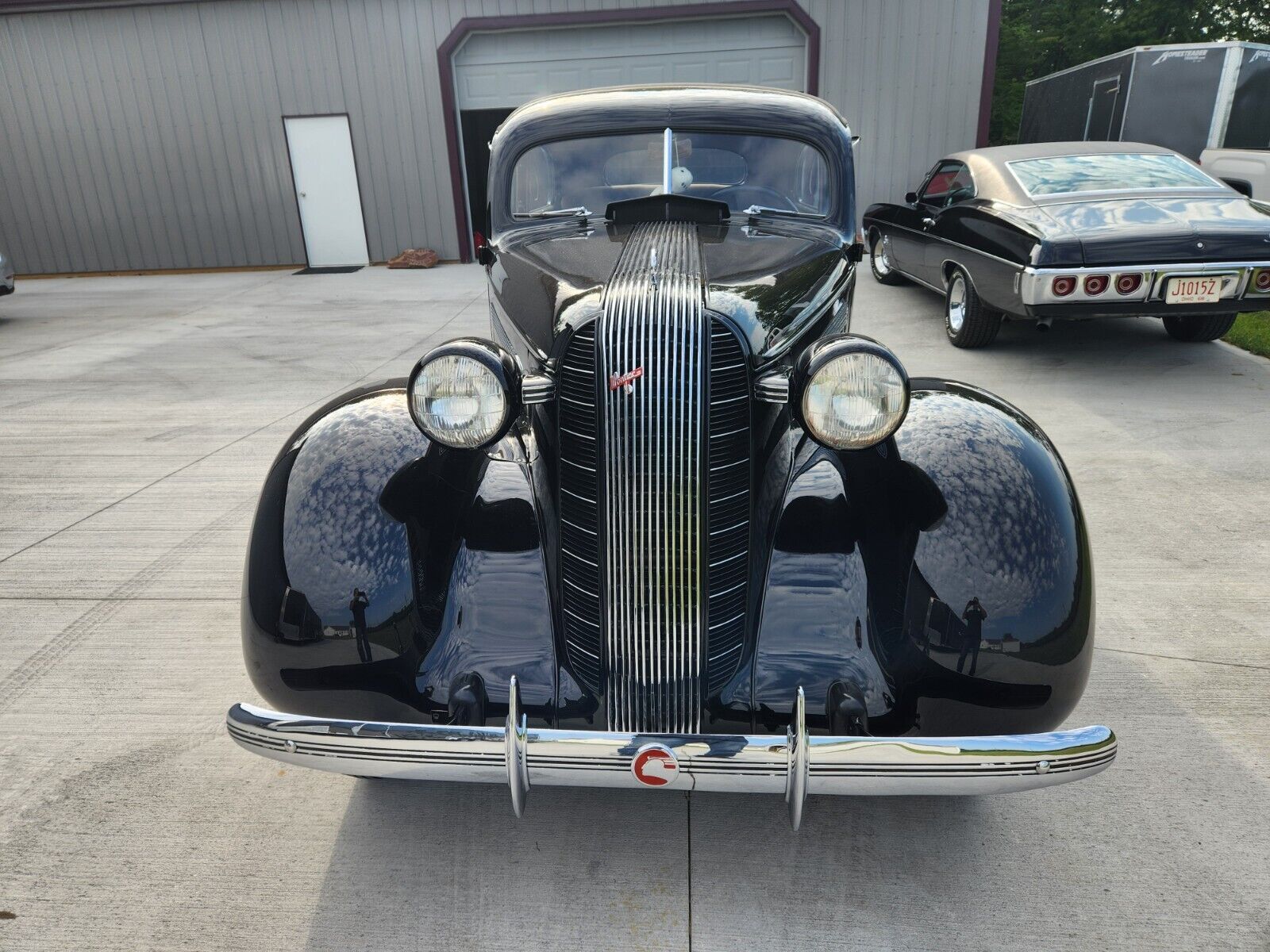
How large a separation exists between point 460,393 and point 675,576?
2.09ft

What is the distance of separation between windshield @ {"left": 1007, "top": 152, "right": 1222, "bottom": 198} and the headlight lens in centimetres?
567

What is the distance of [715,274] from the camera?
235 centimetres

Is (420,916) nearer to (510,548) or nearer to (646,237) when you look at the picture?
(510,548)

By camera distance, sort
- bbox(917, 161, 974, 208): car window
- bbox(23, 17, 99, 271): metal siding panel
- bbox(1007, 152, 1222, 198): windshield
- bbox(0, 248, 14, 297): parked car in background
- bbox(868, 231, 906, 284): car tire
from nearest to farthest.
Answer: bbox(1007, 152, 1222, 198): windshield → bbox(917, 161, 974, 208): car window → bbox(868, 231, 906, 284): car tire → bbox(0, 248, 14, 297): parked car in background → bbox(23, 17, 99, 271): metal siding panel

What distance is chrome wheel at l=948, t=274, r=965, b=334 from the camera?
687 centimetres

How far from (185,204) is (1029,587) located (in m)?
14.4

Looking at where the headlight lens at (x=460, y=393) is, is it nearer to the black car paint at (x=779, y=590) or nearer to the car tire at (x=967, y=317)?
the black car paint at (x=779, y=590)

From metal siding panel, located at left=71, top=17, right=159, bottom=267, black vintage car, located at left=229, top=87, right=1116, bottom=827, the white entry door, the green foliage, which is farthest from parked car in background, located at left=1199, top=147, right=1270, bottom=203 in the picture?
the green foliage

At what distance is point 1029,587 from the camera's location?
6.14ft

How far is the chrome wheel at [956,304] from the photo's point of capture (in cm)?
687

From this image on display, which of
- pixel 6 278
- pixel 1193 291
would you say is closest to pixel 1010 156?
pixel 1193 291

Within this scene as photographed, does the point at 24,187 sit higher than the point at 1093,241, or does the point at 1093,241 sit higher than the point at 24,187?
the point at 1093,241

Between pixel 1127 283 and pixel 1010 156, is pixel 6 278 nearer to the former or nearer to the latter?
pixel 1010 156

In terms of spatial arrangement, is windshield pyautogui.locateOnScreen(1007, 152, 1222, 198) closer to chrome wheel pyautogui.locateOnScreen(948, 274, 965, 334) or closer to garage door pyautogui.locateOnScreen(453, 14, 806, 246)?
chrome wheel pyautogui.locateOnScreen(948, 274, 965, 334)
